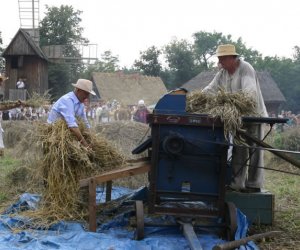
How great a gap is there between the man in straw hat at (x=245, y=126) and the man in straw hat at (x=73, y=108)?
1.55 meters

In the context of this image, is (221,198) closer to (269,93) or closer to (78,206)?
(78,206)

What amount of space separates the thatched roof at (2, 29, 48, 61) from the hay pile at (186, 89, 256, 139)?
34.0 m

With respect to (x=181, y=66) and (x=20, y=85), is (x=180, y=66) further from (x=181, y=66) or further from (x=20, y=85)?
(x=20, y=85)

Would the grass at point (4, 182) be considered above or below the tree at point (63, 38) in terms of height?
below

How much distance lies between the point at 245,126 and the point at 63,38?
44828mm

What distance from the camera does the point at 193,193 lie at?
188 inches

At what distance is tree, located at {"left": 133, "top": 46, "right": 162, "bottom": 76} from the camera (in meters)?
47.8

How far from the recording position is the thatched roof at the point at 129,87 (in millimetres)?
41781

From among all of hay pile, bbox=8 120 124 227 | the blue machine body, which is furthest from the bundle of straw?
the blue machine body

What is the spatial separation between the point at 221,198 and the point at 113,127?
16.1 ft

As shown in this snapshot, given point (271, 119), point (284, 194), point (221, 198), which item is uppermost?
point (271, 119)

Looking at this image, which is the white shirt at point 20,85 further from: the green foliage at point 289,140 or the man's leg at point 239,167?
the man's leg at point 239,167

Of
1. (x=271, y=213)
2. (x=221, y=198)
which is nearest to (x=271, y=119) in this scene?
(x=221, y=198)

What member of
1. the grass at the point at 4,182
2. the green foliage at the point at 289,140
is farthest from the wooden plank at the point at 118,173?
the green foliage at the point at 289,140
